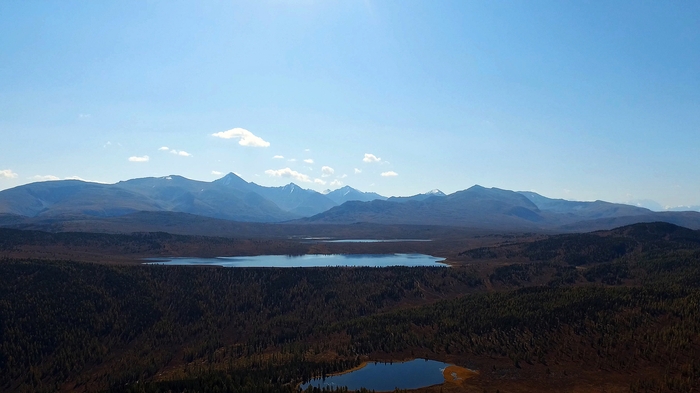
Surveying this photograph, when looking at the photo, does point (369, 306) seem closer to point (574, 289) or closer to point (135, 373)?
point (574, 289)

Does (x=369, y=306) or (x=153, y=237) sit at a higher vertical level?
(x=153, y=237)

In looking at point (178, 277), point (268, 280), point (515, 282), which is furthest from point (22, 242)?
point (515, 282)

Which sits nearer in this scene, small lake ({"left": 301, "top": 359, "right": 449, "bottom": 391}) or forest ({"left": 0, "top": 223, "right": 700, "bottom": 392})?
small lake ({"left": 301, "top": 359, "right": 449, "bottom": 391})

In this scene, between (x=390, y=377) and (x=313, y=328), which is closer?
(x=390, y=377)

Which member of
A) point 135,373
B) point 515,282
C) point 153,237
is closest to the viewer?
point 135,373

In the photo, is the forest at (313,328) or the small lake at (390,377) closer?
the small lake at (390,377)
